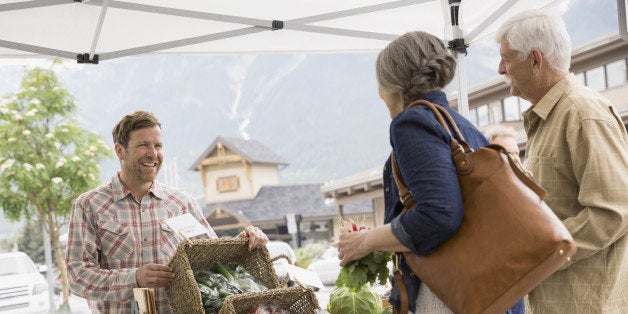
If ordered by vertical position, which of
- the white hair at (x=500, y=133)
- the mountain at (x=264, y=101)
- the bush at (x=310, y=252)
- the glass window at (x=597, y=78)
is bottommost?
the bush at (x=310, y=252)

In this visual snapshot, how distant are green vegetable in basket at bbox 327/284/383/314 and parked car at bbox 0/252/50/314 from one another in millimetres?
→ 13055

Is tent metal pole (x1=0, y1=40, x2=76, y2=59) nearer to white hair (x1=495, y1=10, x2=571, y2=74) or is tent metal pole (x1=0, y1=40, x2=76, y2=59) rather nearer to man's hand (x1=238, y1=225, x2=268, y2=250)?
man's hand (x1=238, y1=225, x2=268, y2=250)

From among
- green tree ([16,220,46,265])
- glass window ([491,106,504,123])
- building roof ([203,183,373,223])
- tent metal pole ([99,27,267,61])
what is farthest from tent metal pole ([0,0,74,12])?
green tree ([16,220,46,265])

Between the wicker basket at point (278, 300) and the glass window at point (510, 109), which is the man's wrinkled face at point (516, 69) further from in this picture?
the glass window at point (510, 109)

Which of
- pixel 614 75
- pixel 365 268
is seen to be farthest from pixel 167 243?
pixel 614 75

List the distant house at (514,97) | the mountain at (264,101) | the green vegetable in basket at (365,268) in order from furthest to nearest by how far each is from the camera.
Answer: the mountain at (264,101)
the distant house at (514,97)
the green vegetable in basket at (365,268)

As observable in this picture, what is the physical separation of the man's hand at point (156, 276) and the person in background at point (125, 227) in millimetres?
155

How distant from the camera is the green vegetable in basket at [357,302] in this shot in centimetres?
220

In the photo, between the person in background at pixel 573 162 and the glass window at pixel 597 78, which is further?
the glass window at pixel 597 78

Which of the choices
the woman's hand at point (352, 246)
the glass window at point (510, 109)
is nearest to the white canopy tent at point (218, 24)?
Answer: the woman's hand at point (352, 246)

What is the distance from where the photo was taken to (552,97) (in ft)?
5.80

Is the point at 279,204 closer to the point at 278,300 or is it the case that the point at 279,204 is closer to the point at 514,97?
the point at 514,97

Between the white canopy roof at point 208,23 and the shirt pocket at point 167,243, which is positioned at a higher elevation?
the white canopy roof at point 208,23

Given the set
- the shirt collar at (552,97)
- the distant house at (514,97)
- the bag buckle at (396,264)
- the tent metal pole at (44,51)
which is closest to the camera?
the bag buckle at (396,264)
